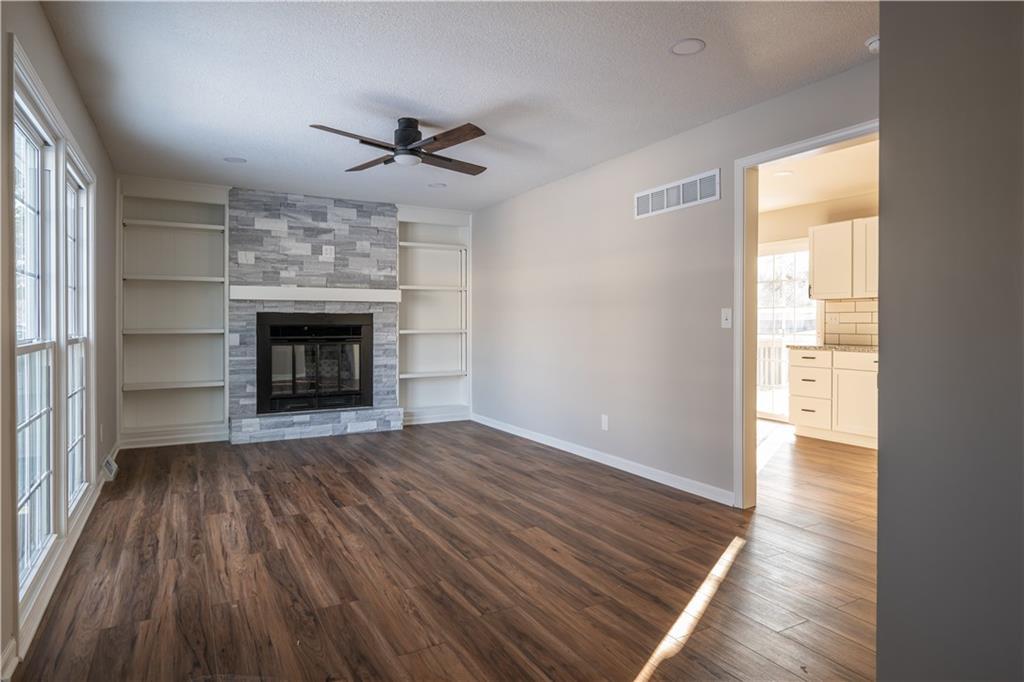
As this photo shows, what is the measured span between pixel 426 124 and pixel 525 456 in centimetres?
285

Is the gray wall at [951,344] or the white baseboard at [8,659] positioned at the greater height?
the gray wall at [951,344]

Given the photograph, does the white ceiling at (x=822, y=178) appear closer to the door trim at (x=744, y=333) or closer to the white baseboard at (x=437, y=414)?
the door trim at (x=744, y=333)

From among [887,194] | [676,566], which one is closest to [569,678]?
[676,566]

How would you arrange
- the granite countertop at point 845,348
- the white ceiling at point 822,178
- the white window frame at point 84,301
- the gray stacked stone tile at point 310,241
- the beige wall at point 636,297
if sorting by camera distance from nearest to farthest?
the white window frame at point 84,301 → the beige wall at point 636,297 → the white ceiling at point 822,178 → the granite countertop at point 845,348 → the gray stacked stone tile at point 310,241

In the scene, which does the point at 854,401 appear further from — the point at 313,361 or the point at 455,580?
the point at 313,361

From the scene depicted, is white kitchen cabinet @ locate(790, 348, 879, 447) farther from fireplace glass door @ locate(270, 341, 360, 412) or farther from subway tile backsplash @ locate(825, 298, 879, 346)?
fireplace glass door @ locate(270, 341, 360, 412)

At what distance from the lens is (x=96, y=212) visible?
3.99 metres

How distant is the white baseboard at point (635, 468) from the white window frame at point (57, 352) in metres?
3.52

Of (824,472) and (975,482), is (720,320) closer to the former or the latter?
(824,472)

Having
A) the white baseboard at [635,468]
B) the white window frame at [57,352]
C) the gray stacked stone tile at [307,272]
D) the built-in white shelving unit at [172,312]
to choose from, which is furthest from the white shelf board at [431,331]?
the white window frame at [57,352]

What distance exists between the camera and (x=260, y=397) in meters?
5.91

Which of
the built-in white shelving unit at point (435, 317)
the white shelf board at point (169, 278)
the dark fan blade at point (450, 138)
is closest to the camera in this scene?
the dark fan blade at point (450, 138)

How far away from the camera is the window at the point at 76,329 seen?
3.41 meters

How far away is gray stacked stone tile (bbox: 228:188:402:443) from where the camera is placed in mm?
5801
